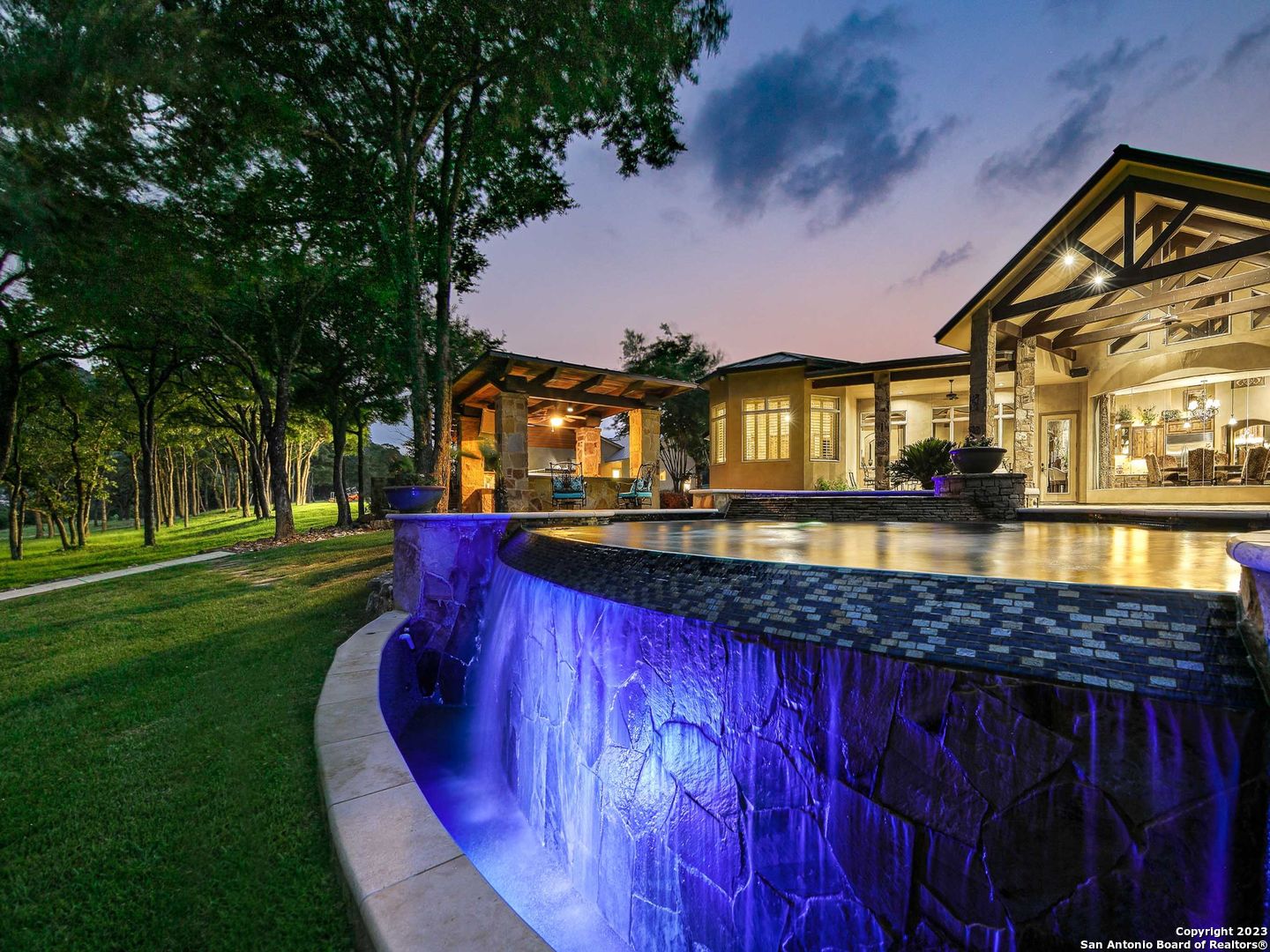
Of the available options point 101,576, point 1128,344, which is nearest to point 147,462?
point 101,576

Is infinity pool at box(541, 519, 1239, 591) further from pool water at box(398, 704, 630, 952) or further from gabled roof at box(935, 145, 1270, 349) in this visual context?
gabled roof at box(935, 145, 1270, 349)

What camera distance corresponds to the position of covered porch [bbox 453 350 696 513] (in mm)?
12305

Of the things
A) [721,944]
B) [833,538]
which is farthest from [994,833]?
[833,538]

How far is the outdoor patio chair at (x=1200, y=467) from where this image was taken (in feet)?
32.9

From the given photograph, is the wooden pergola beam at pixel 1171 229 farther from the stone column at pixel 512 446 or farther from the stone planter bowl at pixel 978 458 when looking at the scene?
the stone column at pixel 512 446

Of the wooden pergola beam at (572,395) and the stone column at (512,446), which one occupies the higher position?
the wooden pergola beam at (572,395)

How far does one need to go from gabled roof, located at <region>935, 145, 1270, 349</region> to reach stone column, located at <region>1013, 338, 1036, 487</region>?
126 cm

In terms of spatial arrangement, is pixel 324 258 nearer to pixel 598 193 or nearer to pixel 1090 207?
pixel 598 193

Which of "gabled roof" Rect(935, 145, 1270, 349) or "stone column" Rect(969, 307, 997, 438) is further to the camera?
"stone column" Rect(969, 307, 997, 438)

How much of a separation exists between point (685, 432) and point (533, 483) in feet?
56.9

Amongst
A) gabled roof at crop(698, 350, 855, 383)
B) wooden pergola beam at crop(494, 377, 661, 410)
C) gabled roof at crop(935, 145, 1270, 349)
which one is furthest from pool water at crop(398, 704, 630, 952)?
gabled roof at crop(698, 350, 855, 383)

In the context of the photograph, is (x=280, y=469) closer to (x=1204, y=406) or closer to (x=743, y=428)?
(x=743, y=428)

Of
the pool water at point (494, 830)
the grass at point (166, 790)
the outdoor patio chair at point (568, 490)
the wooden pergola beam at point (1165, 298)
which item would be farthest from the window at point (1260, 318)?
the grass at point (166, 790)

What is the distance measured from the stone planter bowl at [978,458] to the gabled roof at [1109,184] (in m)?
3.97
